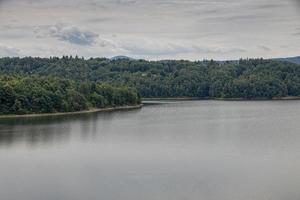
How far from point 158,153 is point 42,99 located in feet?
63.7

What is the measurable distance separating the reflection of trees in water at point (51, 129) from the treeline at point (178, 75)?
3023 centimetres

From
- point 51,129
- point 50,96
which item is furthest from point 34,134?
point 50,96

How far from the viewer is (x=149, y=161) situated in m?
19.2

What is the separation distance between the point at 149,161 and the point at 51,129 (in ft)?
37.6

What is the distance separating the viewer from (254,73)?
80.1 meters

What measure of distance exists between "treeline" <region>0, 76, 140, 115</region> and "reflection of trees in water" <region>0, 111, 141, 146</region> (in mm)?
1814

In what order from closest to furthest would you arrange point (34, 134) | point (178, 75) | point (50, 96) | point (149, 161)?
point (149, 161) < point (34, 134) < point (50, 96) < point (178, 75)

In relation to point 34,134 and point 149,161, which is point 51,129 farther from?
point 149,161

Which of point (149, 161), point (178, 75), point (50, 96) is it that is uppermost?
point (178, 75)

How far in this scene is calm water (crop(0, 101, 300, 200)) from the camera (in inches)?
575

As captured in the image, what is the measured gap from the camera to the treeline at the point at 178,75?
70938 millimetres

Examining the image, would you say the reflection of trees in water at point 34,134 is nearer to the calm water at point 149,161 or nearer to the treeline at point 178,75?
the calm water at point 149,161

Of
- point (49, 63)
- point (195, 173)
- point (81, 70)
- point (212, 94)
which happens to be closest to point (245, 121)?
point (195, 173)

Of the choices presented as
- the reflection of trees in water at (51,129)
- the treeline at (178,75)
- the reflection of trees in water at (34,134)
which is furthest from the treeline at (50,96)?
the treeline at (178,75)
